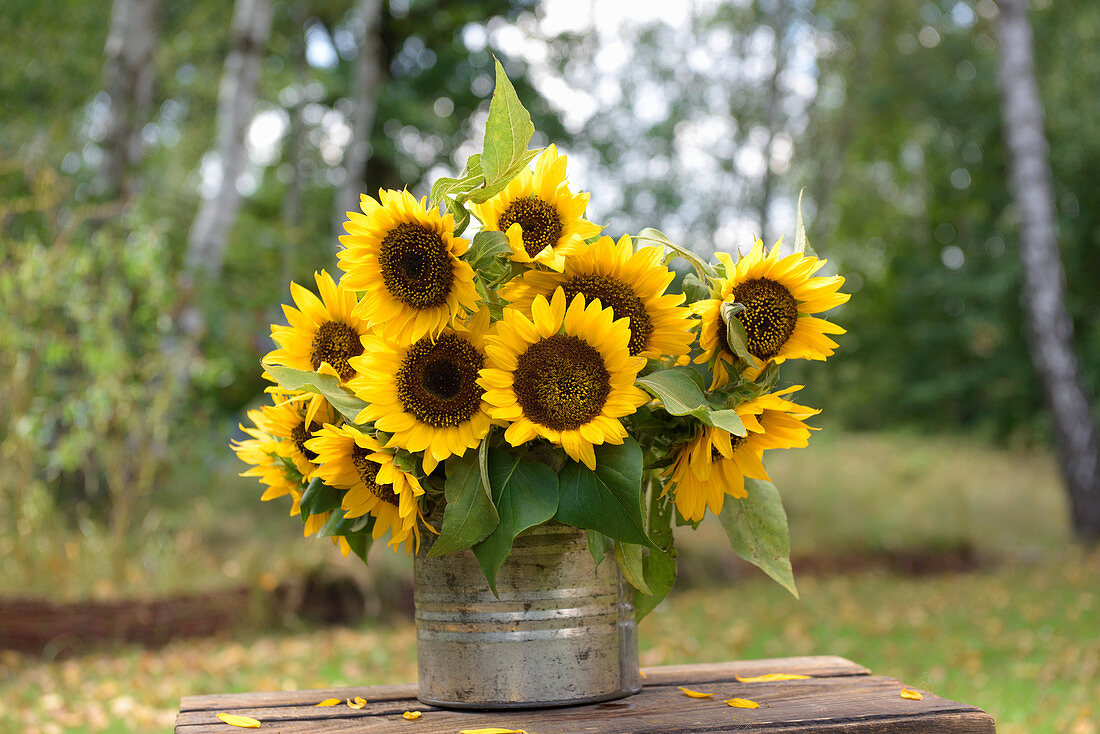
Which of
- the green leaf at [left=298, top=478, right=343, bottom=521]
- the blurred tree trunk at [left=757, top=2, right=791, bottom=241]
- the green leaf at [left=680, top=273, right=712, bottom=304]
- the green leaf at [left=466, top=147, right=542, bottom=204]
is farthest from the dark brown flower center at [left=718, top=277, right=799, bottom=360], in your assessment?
the blurred tree trunk at [left=757, top=2, right=791, bottom=241]

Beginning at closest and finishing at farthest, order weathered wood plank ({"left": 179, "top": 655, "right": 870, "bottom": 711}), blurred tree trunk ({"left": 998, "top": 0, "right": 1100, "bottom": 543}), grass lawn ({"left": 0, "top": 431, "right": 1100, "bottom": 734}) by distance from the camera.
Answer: weathered wood plank ({"left": 179, "top": 655, "right": 870, "bottom": 711}), grass lawn ({"left": 0, "top": 431, "right": 1100, "bottom": 734}), blurred tree trunk ({"left": 998, "top": 0, "right": 1100, "bottom": 543})

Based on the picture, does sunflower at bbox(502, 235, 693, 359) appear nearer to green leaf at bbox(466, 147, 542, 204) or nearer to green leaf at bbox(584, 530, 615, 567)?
green leaf at bbox(466, 147, 542, 204)

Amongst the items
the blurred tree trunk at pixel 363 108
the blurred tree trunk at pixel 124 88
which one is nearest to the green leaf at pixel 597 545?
the blurred tree trunk at pixel 124 88

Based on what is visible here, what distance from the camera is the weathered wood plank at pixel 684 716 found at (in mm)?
1167

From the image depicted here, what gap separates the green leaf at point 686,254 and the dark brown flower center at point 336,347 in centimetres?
42

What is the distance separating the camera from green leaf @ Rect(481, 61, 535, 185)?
3.87ft

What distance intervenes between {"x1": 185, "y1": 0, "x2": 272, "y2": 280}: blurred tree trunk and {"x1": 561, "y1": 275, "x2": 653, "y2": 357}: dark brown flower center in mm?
6112

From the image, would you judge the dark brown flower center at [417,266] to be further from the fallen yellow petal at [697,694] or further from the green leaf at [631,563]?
the fallen yellow petal at [697,694]

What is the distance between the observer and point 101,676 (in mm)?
4438

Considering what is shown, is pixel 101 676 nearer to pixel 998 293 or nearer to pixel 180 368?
pixel 180 368

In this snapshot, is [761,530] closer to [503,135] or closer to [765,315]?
[765,315]

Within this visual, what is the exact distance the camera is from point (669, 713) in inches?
48.8

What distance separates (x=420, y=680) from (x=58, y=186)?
5.64m

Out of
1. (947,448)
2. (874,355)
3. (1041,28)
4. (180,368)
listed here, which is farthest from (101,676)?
(874,355)
